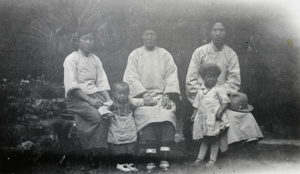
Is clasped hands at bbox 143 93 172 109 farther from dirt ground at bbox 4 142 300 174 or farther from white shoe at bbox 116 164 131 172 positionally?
white shoe at bbox 116 164 131 172

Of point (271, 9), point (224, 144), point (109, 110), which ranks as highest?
point (271, 9)

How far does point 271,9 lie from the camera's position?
4.56m

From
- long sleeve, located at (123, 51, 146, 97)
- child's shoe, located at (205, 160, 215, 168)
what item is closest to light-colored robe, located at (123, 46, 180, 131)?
long sleeve, located at (123, 51, 146, 97)

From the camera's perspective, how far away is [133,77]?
441 cm

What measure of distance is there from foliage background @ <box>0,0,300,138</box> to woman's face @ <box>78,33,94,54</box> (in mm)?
278

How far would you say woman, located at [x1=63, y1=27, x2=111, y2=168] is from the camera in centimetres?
403

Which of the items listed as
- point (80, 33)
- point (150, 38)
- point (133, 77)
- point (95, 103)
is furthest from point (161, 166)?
point (80, 33)

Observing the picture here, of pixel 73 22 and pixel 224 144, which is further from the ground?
pixel 73 22

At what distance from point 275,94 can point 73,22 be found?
314cm

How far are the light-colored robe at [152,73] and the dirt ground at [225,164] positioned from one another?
0.74 m

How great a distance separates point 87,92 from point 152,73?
94 centimetres

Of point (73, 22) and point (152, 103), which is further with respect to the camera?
point (73, 22)

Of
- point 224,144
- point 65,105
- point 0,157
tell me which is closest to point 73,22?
point 65,105

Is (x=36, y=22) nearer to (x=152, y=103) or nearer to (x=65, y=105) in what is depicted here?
(x=65, y=105)
